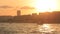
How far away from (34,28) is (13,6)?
0.39m

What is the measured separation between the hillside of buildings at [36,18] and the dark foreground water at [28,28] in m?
0.05

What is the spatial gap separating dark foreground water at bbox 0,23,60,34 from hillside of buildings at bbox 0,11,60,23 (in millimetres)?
49

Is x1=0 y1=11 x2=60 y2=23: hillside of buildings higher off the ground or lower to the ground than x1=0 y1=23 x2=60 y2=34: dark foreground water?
higher

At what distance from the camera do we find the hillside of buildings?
1.70m

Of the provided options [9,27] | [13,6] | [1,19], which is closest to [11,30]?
[9,27]

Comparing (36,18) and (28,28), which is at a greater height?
(36,18)

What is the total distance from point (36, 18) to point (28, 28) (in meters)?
0.16

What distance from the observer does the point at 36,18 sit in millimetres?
1748

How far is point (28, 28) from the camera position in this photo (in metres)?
1.78

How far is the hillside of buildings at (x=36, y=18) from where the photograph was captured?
1.70 metres

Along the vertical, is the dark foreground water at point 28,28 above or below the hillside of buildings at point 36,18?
below

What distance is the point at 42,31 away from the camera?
174 cm

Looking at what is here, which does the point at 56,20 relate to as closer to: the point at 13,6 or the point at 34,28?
the point at 34,28

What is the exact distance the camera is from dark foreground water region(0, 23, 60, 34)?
1712mm
